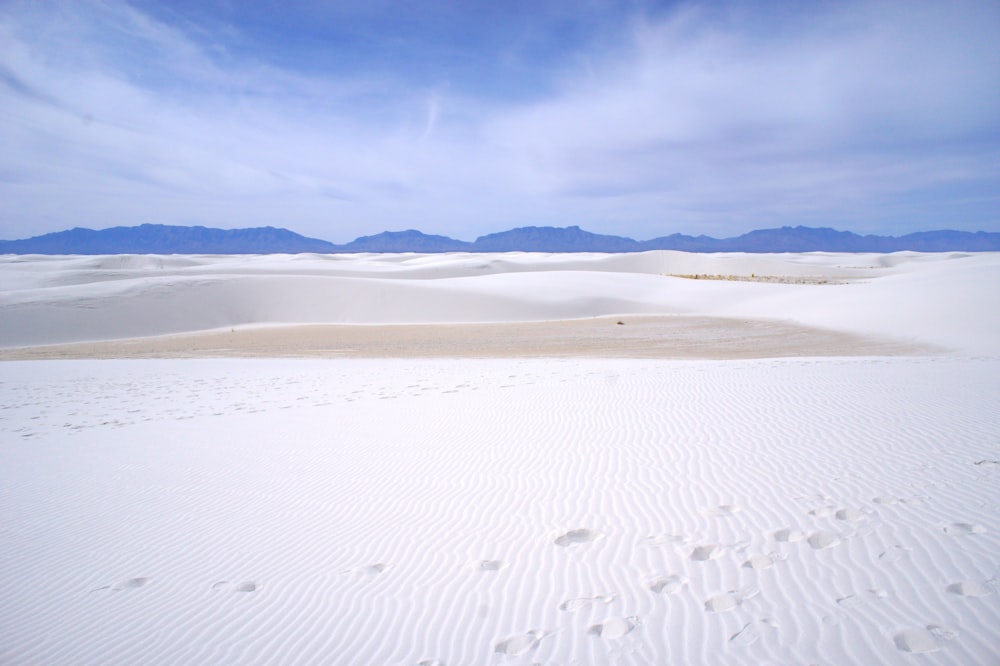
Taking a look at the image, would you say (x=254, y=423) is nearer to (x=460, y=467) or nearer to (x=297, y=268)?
(x=460, y=467)

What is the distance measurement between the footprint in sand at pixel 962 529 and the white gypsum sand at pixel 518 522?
0.8 inches

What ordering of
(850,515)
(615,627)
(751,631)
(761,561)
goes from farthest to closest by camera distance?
(850,515), (761,561), (615,627), (751,631)

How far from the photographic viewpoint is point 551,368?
1277 centimetres

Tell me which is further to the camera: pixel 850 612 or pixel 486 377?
pixel 486 377

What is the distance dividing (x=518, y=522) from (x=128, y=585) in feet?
8.55

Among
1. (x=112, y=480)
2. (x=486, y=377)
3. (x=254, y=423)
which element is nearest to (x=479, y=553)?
(x=112, y=480)

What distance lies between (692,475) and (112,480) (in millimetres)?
5638

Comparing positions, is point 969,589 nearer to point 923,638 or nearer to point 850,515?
point 923,638

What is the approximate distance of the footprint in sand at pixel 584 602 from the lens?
10.3 feet

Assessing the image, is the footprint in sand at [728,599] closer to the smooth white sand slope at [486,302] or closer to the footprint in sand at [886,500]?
the footprint in sand at [886,500]

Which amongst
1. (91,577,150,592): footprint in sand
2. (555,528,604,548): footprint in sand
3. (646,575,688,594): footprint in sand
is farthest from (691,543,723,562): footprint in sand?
(91,577,150,592): footprint in sand

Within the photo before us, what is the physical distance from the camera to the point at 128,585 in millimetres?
3666

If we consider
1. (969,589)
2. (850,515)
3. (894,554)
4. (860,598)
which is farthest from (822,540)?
(969,589)

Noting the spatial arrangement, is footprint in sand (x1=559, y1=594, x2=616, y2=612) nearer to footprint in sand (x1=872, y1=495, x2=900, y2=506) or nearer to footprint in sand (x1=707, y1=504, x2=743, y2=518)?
footprint in sand (x1=707, y1=504, x2=743, y2=518)
